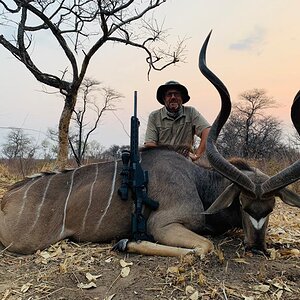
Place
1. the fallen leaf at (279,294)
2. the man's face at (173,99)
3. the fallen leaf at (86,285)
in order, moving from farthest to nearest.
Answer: the man's face at (173,99)
the fallen leaf at (86,285)
the fallen leaf at (279,294)

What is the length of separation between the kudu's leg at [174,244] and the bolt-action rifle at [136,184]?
0.12m

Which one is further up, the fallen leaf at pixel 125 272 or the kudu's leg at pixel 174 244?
the kudu's leg at pixel 174 244

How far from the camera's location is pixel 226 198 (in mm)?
2977

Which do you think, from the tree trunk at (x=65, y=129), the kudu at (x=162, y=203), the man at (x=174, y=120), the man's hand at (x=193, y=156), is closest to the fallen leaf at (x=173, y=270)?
the kudu at (x=162, y=203)

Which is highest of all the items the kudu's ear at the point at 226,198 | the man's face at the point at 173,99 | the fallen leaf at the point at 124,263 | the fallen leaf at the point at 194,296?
the man's face at the point at 173,99

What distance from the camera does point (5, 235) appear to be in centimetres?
339

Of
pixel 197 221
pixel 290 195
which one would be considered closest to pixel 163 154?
pixel 197 221

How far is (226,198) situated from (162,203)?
0.47 metres

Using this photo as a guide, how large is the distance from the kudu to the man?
3.30ft

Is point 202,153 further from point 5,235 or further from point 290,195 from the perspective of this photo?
point 5,235

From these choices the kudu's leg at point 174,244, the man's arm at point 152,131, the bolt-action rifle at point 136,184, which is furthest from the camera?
the man's arm at point 152,131

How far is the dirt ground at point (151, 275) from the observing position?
2.29 metres

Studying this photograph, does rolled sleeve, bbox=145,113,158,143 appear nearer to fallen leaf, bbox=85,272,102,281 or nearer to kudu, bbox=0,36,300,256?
kudu, bbox=0,36,300,256

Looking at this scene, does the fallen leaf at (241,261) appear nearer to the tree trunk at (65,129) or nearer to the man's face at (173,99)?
the man's face at (173,99)
